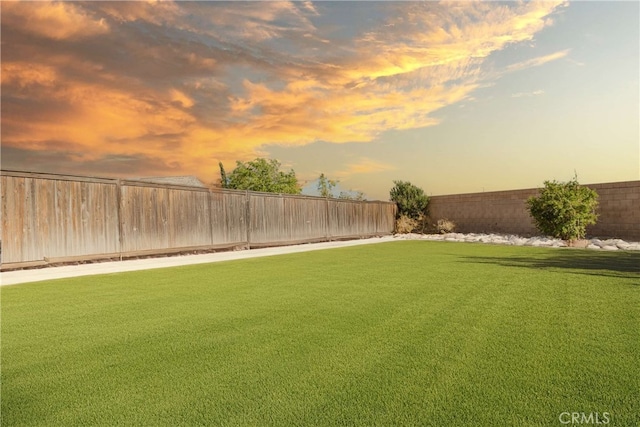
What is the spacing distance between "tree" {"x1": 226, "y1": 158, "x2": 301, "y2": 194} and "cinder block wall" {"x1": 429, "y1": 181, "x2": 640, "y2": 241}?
1053 cm

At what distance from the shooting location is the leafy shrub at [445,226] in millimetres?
20438

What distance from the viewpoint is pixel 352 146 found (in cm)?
1775

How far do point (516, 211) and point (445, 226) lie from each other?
3.60 m

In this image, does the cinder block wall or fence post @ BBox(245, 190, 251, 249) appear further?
the cinder block wall

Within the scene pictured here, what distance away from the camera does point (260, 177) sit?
2620 centimetres

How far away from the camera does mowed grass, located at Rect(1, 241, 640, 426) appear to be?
1.95 metres

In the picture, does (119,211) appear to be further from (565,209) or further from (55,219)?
(565,209)

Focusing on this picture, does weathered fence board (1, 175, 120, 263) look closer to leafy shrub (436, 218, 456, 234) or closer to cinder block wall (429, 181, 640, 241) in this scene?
leafy shrub (436, 218, 456, 234)

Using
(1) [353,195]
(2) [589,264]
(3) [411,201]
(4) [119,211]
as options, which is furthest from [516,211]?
(4) [119,211]

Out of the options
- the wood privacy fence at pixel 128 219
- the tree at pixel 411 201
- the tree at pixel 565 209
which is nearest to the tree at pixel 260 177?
the tree at pixel 411 201

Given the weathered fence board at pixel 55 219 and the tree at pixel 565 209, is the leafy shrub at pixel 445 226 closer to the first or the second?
the tree at pixel 565 209

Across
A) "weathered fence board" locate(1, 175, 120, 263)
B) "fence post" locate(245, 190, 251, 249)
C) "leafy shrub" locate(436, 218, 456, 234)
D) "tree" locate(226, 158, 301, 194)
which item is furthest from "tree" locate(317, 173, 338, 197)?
"weathered fence board" locate(1, 175, 120, 263)

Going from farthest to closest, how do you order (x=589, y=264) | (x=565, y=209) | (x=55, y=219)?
(x=565, y=209) → (x=55, y=219) → (x=589, y=264)

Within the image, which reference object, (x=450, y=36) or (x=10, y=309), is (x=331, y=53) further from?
(x=10, y=309)
